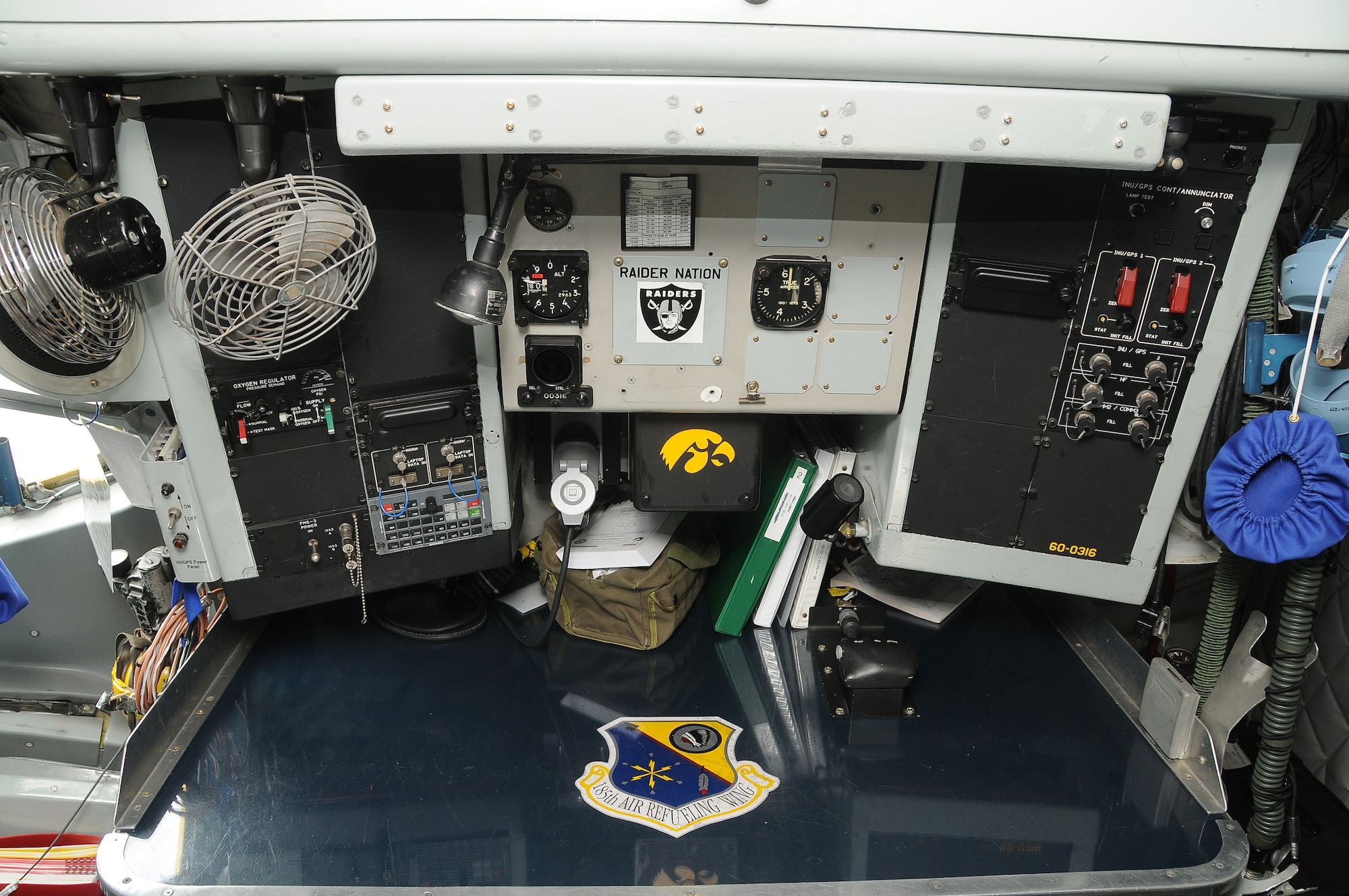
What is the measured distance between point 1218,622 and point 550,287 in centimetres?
180

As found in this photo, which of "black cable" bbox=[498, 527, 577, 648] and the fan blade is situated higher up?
the fan blade

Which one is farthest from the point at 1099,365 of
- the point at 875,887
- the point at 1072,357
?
the point at 875,887

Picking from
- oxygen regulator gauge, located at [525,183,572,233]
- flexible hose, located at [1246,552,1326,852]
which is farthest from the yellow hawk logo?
flexible hose, located at [1246,552,1326,852]

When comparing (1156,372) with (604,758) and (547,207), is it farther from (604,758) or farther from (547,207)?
(604,758)

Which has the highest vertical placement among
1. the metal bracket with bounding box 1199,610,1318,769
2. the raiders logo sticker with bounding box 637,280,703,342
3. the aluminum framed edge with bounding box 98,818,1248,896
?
the raiders logo sticker with bounding box 637,280,703,342

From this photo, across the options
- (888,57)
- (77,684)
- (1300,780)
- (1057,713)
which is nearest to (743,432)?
(888,57)

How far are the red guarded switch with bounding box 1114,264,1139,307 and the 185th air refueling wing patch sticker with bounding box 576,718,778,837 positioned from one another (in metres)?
1.30

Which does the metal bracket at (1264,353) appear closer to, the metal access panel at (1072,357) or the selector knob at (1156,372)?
the metal access panel at (1072,357)

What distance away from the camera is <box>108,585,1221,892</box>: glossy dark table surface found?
5.48ft

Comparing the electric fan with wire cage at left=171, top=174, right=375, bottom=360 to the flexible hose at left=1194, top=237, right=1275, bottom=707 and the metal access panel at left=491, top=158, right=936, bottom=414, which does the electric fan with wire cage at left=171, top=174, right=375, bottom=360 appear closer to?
the metal access panel at left=491, top=158, right=936, bottom=414

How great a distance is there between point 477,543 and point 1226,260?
1.82 meters

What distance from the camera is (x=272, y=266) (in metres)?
1.58

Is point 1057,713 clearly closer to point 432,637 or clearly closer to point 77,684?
point 432,637

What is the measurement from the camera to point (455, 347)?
74.6 inches
